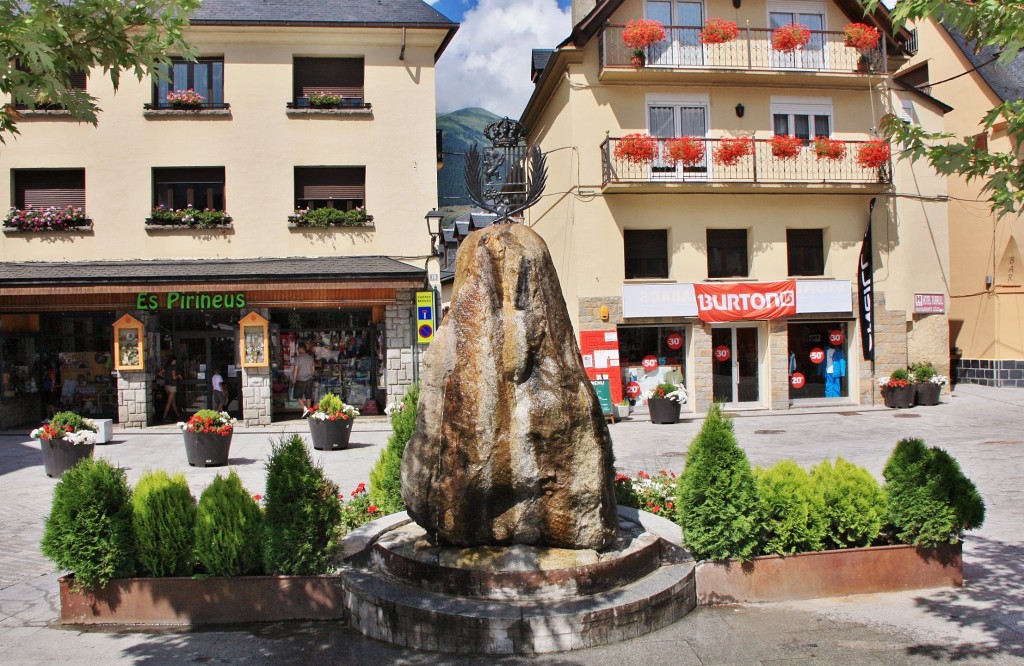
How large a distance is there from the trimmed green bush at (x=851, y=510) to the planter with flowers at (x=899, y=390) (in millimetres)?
14930

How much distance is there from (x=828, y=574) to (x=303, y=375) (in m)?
15.0

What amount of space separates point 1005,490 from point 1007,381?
16.4m

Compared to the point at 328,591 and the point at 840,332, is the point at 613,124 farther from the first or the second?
the point at 328,591

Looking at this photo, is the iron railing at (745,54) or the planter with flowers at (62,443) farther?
the iron railing at (745,54)

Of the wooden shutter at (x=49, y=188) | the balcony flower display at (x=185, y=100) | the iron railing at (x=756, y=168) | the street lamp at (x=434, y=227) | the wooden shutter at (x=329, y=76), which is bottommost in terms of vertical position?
the street lamp at (x=434, y=227)

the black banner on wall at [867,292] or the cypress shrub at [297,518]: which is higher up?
the black banner on wall at [867,292]

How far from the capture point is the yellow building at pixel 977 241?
23.3 metres

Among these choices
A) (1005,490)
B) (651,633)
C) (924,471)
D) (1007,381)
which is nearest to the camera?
(651,633)

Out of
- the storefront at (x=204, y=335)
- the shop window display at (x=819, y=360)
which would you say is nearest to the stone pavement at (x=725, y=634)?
the storefront at (x=204, y=335)

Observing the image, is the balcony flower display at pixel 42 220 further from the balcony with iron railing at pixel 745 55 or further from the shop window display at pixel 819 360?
the shop window display at pixel 819 360

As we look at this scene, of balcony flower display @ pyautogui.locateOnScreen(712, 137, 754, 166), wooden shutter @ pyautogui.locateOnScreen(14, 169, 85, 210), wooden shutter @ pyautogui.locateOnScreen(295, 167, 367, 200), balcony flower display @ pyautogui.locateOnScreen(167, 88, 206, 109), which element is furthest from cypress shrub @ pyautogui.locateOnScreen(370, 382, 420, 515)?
wooden shutter @ pyautogui.locateOnScreen(14, 169, 85, 210)

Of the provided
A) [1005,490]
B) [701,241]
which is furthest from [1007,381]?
[1005,490]

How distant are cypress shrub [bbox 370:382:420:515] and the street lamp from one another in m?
10.7

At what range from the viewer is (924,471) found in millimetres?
5590
